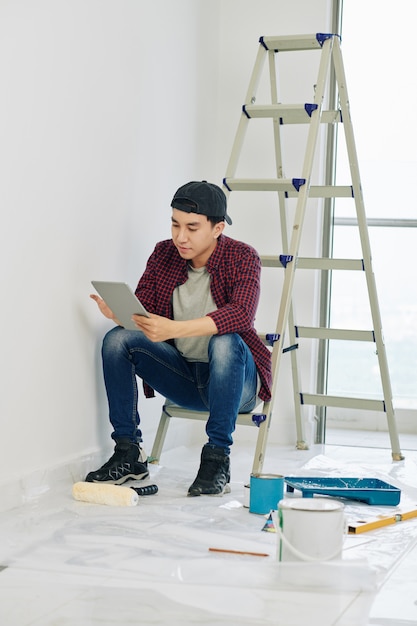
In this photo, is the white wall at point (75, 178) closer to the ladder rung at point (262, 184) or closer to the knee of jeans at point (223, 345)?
the ladder rung at point (262, 184)

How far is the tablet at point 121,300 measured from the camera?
232 cm

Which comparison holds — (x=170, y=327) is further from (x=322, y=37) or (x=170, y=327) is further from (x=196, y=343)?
(x=322, y=37)

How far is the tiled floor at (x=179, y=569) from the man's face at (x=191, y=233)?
2.40 ft

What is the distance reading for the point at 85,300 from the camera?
2.60m

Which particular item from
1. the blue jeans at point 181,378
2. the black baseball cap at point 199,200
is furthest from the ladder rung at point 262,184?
the blue jeans at point 181,378

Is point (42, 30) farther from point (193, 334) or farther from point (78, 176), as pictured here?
point (193, 334)

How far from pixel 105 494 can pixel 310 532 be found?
81 centimetres

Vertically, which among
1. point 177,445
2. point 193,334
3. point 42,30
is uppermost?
point 42,30

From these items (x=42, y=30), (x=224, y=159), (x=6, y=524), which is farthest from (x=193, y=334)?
(x=224, y=159)

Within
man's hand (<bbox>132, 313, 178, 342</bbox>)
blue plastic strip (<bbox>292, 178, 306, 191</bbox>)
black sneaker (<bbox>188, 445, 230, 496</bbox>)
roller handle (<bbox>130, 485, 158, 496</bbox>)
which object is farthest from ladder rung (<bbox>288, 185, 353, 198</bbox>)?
roller handle (<bbox>130, 485, 158, 496</bbox>)

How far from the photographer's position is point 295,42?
3092 millimetres

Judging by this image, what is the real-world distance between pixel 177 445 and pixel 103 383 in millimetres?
730

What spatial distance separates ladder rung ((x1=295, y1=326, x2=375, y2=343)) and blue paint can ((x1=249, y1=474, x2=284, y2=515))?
119cm

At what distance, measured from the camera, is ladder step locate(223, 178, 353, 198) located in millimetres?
2889
